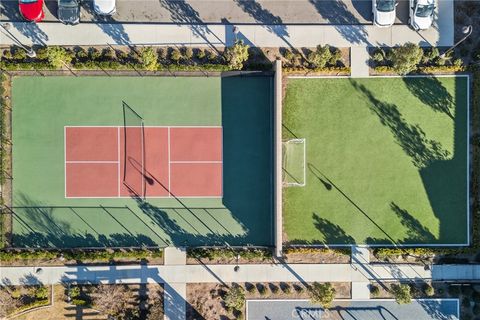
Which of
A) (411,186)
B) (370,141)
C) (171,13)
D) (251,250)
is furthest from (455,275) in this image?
(171,13)

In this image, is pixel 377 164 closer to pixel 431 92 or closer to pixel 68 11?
pixel 431 92

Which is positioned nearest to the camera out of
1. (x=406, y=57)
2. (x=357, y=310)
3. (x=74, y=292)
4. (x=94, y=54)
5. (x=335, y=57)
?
(x=406, y=57)

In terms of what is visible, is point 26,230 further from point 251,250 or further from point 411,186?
point 411,186

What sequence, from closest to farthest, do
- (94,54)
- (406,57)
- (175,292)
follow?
(406,57) < (94,54) < (175,292)

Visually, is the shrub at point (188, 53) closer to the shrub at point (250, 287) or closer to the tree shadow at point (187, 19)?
the tree shadow at point (187, 19)

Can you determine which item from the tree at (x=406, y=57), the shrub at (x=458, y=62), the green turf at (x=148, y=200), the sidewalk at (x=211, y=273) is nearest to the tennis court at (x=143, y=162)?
the green turf at (x=148, y=200)

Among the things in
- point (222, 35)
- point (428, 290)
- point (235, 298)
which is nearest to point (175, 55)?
point (222, 35)
